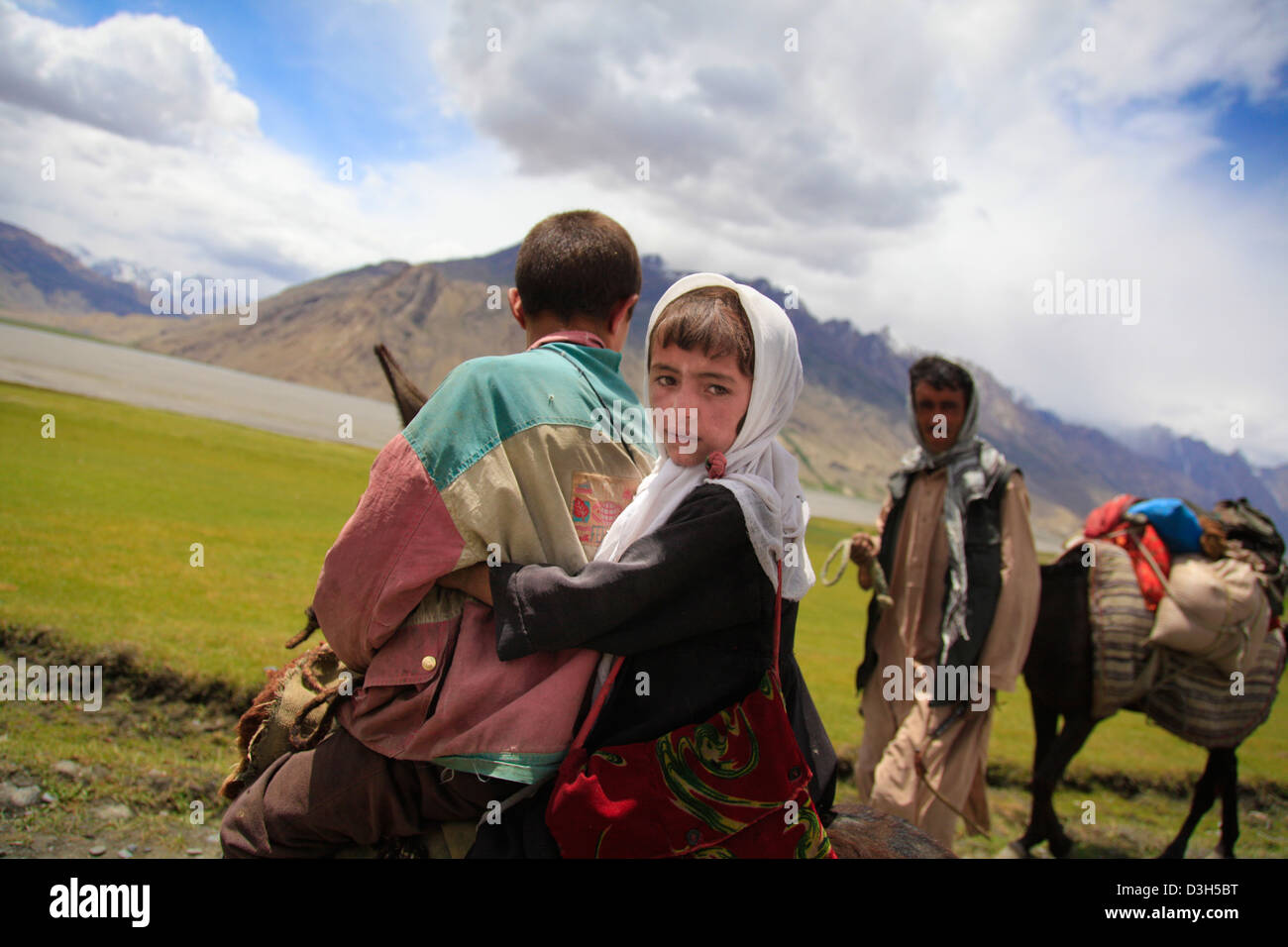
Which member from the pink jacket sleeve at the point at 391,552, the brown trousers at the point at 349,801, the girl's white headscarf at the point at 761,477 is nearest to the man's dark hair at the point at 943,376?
the girl's white headscarf at the point at 761,477

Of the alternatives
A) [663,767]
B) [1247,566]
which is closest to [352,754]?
[663,767]

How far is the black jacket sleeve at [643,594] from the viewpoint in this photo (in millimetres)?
1936

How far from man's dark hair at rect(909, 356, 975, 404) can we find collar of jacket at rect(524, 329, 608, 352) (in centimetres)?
336

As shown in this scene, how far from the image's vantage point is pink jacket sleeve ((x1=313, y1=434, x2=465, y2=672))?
6.75ft

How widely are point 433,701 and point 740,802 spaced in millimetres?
868

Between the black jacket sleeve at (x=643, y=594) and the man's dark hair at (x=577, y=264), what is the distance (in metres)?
0.87

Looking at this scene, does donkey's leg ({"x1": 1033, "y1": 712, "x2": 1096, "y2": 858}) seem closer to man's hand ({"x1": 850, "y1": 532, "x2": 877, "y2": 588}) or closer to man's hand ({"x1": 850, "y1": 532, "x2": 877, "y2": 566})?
man's hand ({"x1": 850, "y1": 532, "x2": 877, "y2": 588})

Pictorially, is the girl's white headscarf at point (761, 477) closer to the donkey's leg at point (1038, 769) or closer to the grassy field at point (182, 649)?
the grassy field at point (182, 649)

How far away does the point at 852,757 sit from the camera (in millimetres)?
8070

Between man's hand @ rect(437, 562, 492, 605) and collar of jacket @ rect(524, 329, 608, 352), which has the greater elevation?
collar of jacket @ rect(524, 329, 608, 352)

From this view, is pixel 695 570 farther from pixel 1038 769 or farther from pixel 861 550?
pixel 1038 769

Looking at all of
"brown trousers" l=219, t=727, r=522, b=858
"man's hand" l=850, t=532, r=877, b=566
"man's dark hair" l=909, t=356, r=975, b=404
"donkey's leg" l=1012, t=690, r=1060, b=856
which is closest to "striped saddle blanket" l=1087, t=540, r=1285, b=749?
"donkey's leg" l=1012, t=690, r=1060, b=856
